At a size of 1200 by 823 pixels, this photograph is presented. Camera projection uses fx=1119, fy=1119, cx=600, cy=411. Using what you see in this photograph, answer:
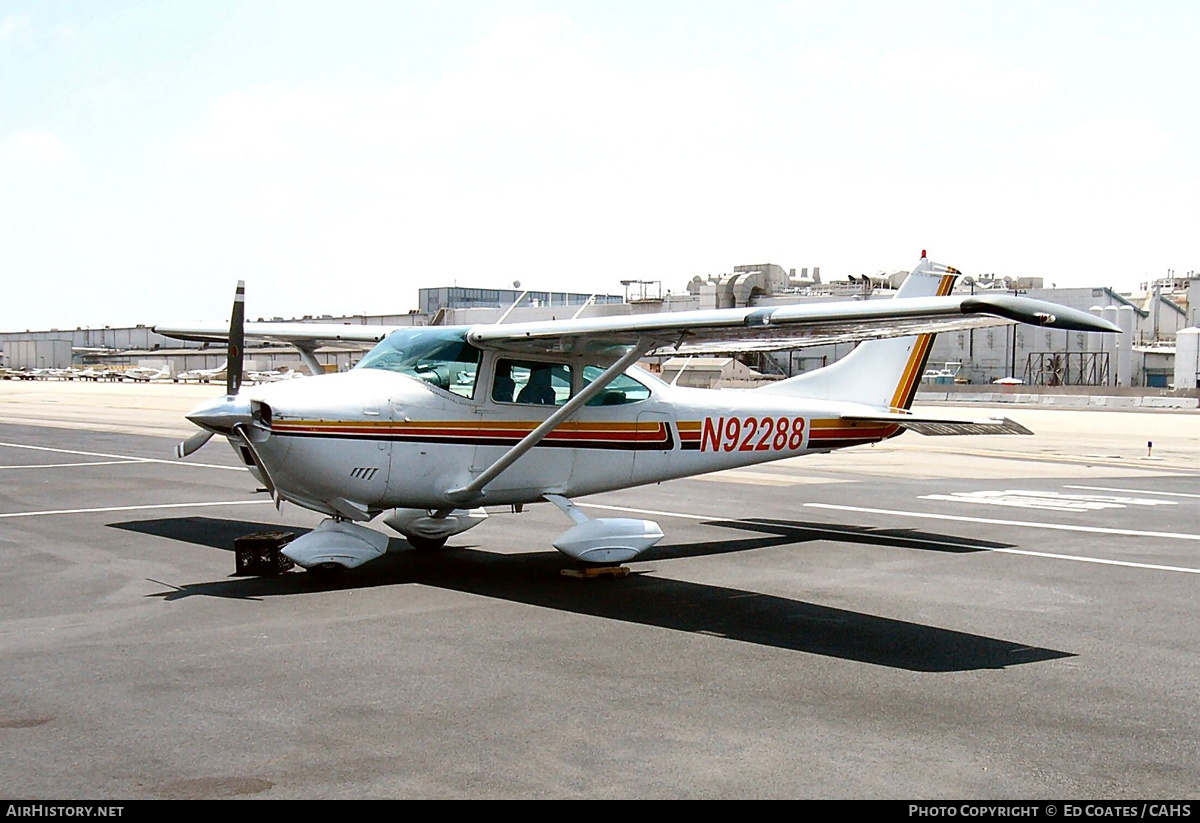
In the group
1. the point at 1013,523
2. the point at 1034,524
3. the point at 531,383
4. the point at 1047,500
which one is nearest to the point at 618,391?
the point at 531,383

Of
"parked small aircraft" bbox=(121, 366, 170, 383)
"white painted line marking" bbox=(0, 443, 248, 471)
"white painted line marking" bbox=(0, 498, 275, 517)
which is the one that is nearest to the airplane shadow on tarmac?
"white painted line marking" bbox=(0, 498, 275, 517)

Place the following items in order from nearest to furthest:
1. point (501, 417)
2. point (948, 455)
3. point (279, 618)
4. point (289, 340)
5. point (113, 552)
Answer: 1. point (279, 618)
2. point (501, 417)
3. point (113, 552)
4. point (289, 340)
5. point (948, 455)

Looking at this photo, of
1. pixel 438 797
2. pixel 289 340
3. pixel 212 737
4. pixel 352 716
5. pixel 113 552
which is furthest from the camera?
pixel 289 340

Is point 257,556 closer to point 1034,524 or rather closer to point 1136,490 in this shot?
point 1034,524

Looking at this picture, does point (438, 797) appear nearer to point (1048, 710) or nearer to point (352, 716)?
point (352, 716)

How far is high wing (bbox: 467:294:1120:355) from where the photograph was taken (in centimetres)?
761

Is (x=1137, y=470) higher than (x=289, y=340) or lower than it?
lower

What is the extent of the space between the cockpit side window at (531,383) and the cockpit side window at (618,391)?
27 centimetres

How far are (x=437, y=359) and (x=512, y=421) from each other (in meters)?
0.98

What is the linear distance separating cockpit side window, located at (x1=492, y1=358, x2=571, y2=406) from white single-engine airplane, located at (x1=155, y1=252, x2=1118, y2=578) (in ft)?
0.05

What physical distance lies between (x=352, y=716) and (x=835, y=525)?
10075 mm

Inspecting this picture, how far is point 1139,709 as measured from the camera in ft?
22.0

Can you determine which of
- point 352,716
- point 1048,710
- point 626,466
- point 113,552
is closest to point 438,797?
point 352,716

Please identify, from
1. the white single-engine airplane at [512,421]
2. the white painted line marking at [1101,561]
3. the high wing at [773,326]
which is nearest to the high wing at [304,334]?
the high wing at [773,326]
